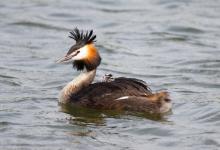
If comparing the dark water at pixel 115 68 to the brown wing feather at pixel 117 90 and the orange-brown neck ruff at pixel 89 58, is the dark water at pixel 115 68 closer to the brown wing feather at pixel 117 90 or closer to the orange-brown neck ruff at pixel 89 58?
the brown wing feather at pixel 117 90

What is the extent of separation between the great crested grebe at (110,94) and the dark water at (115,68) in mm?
165

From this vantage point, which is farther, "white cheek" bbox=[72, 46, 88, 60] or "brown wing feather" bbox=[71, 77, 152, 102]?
"white cheek" bbox=[72, 46, 88, 60]

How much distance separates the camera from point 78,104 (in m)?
14.2

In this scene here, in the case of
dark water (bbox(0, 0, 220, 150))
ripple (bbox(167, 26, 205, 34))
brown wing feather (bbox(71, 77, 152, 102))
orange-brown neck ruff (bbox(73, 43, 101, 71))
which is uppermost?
orange-brown neck ruff (bbox(73, 43, 101, 71))

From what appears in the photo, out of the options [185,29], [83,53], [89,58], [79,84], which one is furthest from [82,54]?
[185,29]

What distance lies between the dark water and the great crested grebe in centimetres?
17

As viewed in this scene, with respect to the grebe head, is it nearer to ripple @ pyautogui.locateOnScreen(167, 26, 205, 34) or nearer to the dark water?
the dark water

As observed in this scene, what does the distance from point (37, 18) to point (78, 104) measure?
25.5 feet

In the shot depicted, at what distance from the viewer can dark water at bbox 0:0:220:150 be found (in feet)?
40.8

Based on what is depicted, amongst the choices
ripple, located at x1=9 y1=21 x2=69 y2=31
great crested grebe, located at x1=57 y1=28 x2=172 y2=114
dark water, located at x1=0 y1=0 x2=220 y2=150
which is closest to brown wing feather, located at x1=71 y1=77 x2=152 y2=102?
great crested grebe, located at x1=57 y1=28 x2=172 y2=114

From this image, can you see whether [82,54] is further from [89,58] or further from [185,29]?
[185,29]

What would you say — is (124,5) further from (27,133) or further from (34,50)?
(27,133)

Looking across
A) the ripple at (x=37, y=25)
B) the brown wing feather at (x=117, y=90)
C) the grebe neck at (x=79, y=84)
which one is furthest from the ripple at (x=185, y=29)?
the brown wing feather at (x=117, y=90)

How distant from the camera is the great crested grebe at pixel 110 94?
45.2ft
